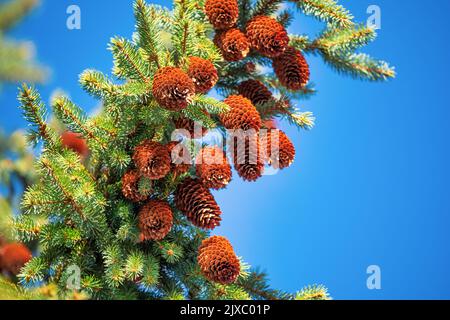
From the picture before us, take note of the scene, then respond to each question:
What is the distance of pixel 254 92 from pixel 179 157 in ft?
1.00

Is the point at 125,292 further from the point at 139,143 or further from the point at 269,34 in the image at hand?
the point at 269,34

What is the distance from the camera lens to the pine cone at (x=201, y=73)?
4.17ft

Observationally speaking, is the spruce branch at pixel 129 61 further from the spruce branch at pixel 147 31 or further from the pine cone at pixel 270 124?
the pine cone at pixel 270 124

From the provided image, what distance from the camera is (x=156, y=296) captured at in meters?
1.35

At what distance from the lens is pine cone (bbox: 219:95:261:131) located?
4.32 ft

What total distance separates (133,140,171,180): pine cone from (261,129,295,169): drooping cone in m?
0.24

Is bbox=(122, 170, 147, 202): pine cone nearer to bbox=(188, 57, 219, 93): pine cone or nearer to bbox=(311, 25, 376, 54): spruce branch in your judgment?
bbox=(188, 57, 219, 93): pine cone

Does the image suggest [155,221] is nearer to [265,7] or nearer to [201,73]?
[201,73]

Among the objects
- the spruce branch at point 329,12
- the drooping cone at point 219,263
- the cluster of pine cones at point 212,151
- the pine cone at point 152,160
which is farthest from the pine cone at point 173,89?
the spruce branch at point 329,12

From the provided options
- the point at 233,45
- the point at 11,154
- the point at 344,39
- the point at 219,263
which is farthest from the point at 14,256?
the point at 344,39

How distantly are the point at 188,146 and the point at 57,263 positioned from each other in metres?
0.40

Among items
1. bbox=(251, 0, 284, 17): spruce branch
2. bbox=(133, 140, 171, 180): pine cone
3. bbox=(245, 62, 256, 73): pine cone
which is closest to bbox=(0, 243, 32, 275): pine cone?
bbox=(133, 140, 171, 180): pine cone

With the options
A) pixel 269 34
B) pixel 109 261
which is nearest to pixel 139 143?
pixel 109 261

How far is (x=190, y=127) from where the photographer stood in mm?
1350
